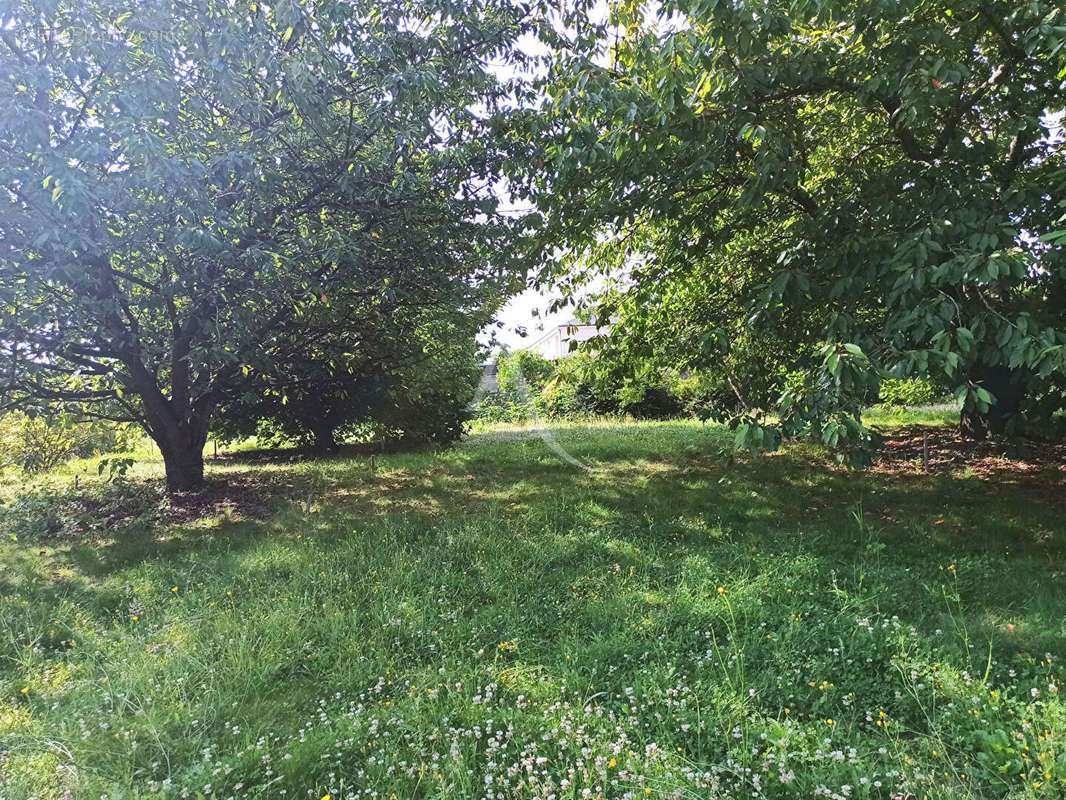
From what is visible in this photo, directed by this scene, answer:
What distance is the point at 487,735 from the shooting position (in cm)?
218

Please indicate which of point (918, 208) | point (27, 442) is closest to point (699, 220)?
point (918, 208)

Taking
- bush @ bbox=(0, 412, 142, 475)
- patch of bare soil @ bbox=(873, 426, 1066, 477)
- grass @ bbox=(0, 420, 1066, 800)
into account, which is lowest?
grass @ bbox=(0, 420, 1066, 800)

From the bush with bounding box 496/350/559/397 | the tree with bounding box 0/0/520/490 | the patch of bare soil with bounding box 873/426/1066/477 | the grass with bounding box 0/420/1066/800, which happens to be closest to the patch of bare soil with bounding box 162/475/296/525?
the grass with bounding box 0/420/1066/800

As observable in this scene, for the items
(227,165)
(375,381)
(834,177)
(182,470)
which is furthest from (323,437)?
(834,177)

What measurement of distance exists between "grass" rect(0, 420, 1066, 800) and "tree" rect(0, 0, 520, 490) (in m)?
2.16

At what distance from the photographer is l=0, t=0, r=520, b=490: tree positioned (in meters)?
3.49

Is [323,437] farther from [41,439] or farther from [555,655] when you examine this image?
[555,655]

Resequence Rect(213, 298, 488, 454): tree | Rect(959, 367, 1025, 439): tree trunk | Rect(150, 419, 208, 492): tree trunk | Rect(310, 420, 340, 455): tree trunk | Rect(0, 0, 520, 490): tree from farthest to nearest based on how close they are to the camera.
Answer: Rect(310, 420, 340, 455): tree trunk → Rect(213, 298, 488, 454): tree → Rect(150, 419, 208, 492): tree trunk → Rect(959, 367, 1025, 439): tree trunk → Rect(0, 0, 520, 490): tree

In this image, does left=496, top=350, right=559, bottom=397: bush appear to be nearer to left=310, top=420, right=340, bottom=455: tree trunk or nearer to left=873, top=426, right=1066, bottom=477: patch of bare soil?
left=310, top=420, right=340, bottom=455: tree trunk

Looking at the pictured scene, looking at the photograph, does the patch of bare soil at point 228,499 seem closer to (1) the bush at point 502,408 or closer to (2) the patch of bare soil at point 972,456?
(2) the patch of bare soil at point 972,456

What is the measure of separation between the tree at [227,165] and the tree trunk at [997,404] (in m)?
5.25

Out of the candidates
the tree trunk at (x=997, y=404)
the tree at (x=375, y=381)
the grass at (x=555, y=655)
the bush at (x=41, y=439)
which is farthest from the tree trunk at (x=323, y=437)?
the tree trunk at (x=997, y=404)

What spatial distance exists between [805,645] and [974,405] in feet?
4.99

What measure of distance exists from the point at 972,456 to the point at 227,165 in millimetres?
8546
